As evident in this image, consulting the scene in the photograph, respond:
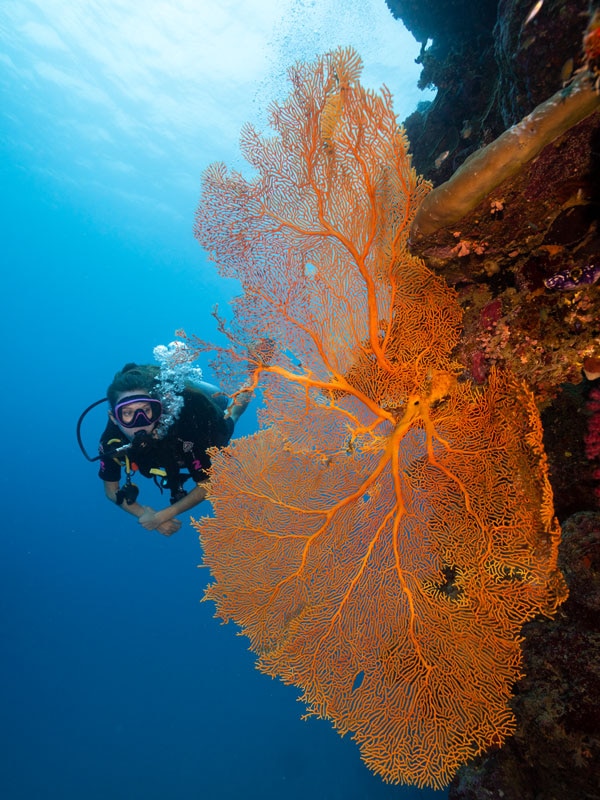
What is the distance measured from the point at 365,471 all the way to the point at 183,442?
3.74 meters

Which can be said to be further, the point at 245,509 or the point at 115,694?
the point at 115,694

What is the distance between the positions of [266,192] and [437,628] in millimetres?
3965

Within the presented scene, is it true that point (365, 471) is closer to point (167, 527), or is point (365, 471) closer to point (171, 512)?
point (171, 512)

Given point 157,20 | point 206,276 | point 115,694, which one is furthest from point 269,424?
point 206,276

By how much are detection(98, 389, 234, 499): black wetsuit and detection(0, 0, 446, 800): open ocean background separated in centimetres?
616

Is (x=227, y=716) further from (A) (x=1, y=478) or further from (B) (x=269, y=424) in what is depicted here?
(A) (x=1, y=478)

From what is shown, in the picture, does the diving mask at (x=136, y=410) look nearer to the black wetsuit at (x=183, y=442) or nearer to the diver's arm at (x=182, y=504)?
the black wetsuit at (x=183, y=442)

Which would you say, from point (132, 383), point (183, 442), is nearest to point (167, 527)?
point (183, 442)

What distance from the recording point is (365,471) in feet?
11.5

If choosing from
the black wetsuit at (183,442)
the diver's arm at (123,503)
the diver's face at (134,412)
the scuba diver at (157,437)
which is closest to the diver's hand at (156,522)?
the scuba diver at (157,437)

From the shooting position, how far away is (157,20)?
26531 mm

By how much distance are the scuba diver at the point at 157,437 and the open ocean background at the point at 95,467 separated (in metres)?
6.03

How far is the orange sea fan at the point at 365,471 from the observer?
2848 millimetres

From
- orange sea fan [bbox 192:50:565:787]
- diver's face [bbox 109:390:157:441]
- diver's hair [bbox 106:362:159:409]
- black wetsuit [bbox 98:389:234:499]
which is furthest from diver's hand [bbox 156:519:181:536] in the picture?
orange sea fan [bbox 192:50:565:787]
